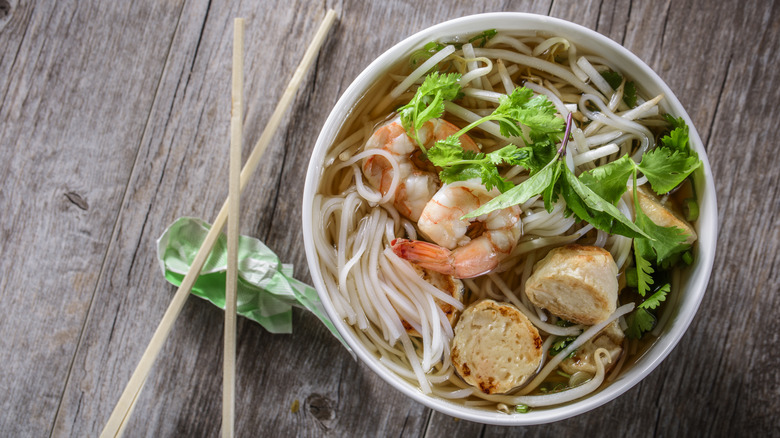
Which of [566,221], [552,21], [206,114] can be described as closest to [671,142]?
[566,221]

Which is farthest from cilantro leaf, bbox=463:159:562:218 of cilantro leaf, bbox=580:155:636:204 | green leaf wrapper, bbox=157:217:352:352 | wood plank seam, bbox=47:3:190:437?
wood plank seam, bbox=47:3:190:437

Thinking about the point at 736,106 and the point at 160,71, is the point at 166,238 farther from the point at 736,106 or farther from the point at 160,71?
the point at 736,106

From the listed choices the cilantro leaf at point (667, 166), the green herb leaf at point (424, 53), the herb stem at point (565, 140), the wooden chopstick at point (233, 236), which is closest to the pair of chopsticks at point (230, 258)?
the wooden chopstick at point (233, 236)

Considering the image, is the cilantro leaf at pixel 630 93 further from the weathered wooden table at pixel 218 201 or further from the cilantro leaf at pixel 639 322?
the cilantro leaf at pixel 639 322

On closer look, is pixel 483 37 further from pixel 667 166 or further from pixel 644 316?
pixel 644 316

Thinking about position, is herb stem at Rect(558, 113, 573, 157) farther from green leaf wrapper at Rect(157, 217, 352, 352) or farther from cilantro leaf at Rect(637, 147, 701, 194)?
green leaf wrapper at Rect(157, 217, 352, 352)
